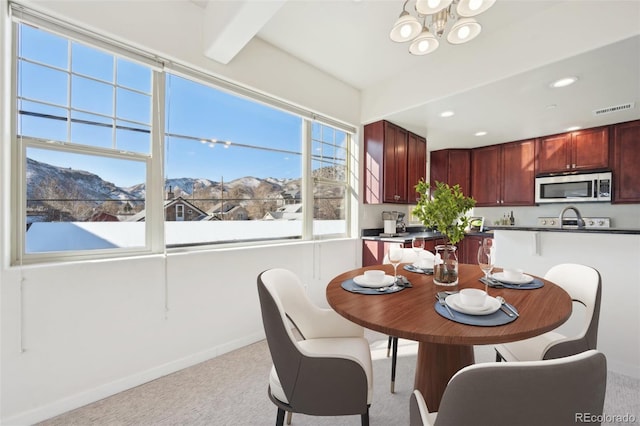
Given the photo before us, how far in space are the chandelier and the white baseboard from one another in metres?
2.71

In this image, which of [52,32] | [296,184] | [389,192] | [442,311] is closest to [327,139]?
[296,184]

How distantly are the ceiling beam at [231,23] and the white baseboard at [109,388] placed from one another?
8.09 feet

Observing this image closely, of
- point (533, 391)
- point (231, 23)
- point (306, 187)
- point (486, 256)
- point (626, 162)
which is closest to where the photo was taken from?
point (533, 391)

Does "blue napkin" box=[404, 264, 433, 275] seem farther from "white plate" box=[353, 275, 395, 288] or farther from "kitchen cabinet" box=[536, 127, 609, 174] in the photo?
"kitchen cabinet" box=[536, 127, 609, 174]

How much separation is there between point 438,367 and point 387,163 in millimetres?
2629

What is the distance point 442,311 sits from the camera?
107cm

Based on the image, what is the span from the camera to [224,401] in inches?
66.9

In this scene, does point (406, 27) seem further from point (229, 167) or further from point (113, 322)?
point (113, 322)

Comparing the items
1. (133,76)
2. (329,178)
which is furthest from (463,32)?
(133,76)

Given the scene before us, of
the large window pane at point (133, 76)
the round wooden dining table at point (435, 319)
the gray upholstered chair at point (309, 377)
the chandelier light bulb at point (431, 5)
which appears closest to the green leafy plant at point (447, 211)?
the round wooden dining table at point (435, 319)

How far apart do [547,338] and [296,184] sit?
8.11 ft

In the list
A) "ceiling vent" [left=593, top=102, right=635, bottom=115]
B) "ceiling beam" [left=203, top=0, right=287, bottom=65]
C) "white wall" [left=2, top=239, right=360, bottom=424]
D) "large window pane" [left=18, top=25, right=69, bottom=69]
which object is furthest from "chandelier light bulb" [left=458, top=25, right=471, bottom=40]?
"ceiling vent" [left=593, top=102, right=635, bottom=115]

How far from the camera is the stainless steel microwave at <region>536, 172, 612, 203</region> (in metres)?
3.65

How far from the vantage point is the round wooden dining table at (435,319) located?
88 centimetres
